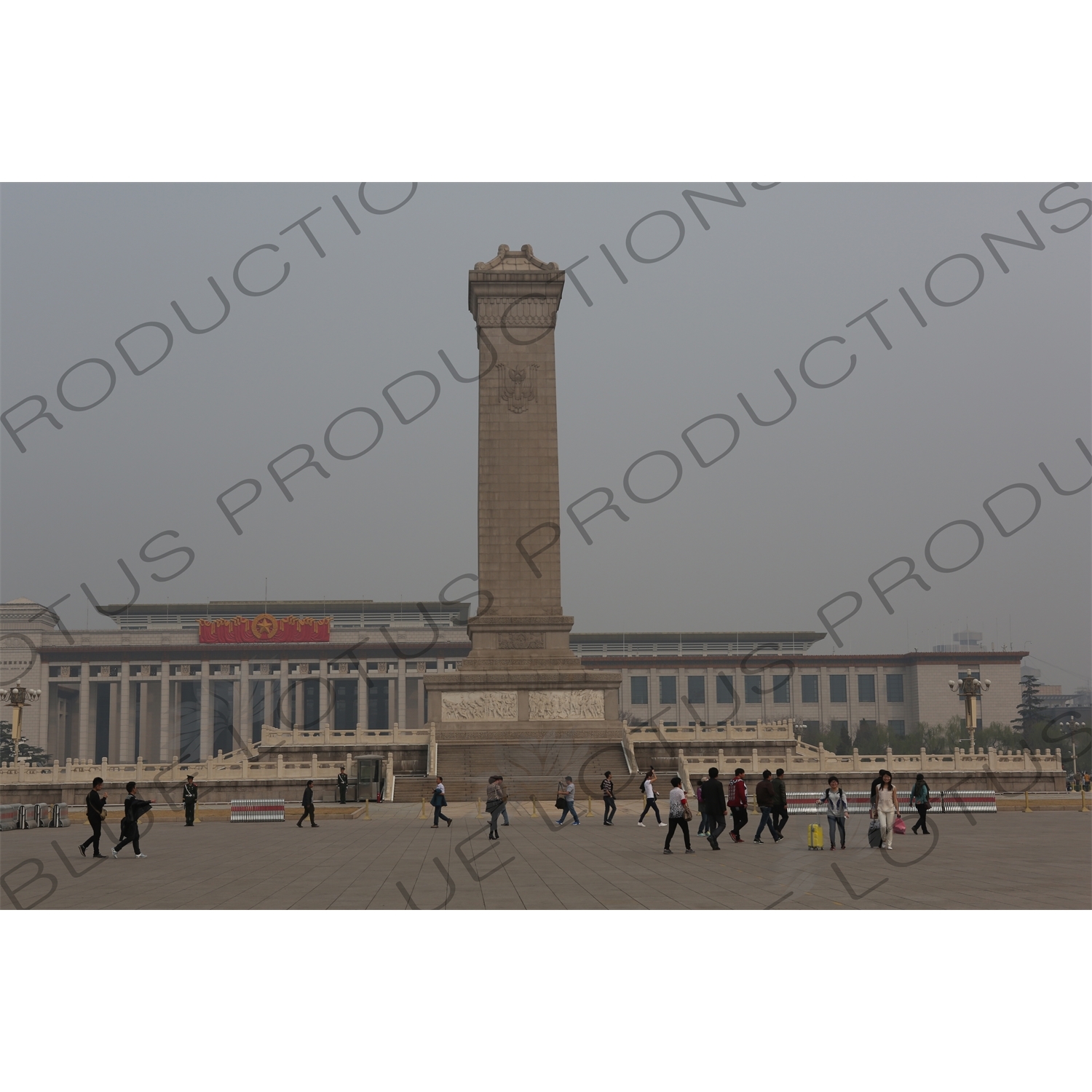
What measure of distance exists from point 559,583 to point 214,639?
68203mm

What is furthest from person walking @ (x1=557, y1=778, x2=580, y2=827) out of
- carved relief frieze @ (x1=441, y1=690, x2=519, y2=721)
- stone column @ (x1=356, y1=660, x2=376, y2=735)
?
stone column @ (x1=356, y1=660, x2=376, y2=735)

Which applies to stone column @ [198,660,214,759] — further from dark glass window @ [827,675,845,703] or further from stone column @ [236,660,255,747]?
dark glass window @ [827,675,845,703]

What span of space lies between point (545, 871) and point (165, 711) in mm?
96219

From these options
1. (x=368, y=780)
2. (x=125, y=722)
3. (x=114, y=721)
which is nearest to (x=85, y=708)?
(x=125, y=722)

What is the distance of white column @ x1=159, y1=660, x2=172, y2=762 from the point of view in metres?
107

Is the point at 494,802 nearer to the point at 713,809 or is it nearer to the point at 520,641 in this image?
the point at 713,809

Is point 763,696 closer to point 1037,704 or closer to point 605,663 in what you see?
point 605,663

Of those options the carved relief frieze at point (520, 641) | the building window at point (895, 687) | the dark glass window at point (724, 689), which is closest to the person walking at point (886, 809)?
the carved relief frieze at point (520, 641)

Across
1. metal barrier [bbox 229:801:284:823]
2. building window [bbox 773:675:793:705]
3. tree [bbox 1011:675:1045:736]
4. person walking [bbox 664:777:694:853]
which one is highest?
building window [bbox 773:675:793:705]

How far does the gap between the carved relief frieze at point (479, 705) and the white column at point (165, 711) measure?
69865 millimetres

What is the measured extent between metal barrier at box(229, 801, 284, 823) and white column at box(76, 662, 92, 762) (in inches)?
3123

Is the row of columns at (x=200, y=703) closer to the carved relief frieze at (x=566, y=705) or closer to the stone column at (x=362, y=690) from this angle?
the stone column at (x=362, y=690)

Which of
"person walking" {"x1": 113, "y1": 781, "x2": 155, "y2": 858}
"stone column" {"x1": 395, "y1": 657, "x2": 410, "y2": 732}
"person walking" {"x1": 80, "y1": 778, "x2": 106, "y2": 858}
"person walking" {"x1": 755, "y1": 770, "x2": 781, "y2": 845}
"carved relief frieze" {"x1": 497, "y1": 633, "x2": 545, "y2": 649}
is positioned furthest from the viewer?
"stone column" {"x1": 395, "y1": 657, "x2": 410, "y2": 732}

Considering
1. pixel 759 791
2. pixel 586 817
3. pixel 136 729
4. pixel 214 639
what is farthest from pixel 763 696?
pixel 759 791
